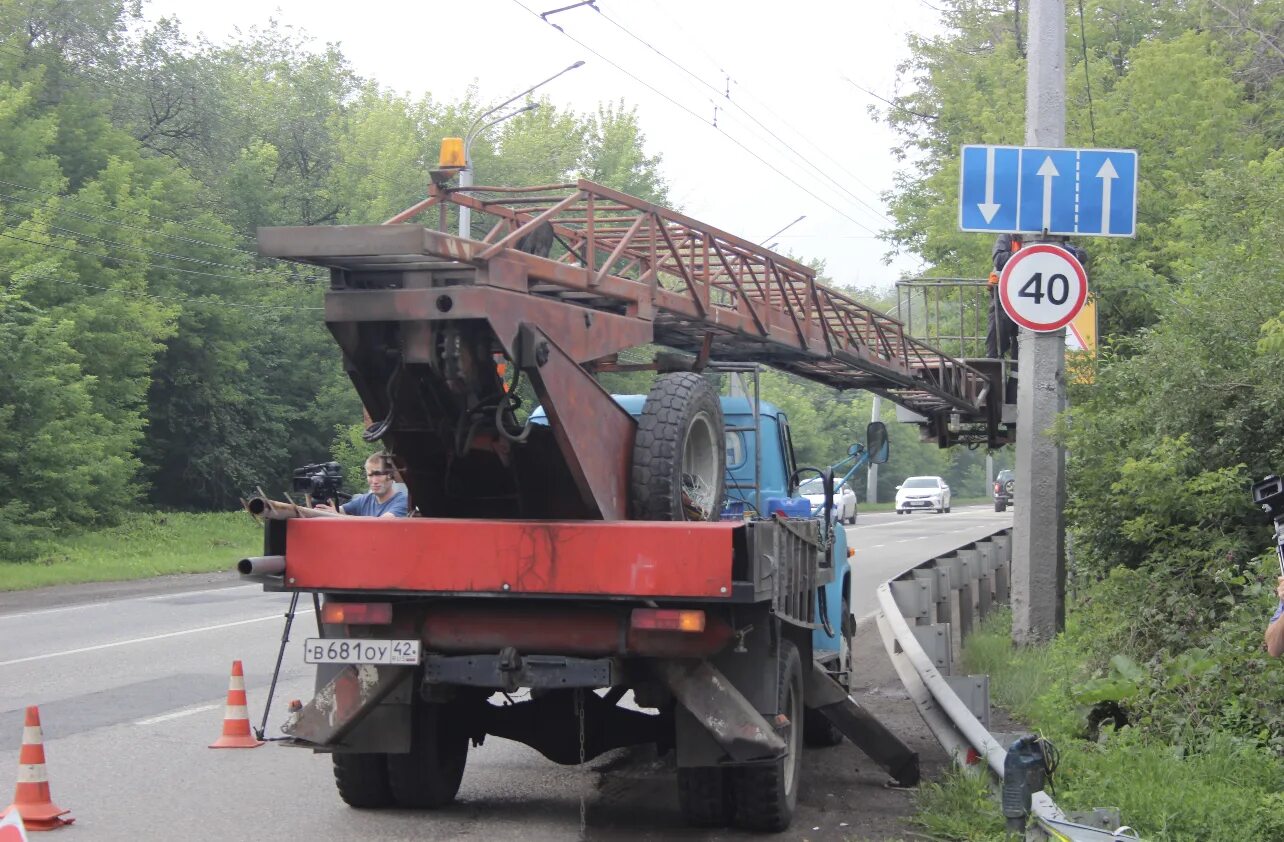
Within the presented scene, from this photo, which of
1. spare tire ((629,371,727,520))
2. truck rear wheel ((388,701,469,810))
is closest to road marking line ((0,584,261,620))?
truck rear wheel ((388,701,469,810))

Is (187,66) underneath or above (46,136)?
above

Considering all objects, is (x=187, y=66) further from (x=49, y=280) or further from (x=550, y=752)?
(x=550, y=752)

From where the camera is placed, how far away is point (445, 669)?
21.5 ft

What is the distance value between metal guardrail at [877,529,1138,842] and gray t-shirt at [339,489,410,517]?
2790 millimetres

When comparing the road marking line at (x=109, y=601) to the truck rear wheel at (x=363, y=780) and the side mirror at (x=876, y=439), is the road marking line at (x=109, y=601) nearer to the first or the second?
the truck rear wheel at (x=363, y=780)

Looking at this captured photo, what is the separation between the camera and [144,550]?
28578 mm

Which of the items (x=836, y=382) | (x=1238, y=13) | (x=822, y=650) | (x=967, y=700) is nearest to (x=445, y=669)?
(x=967, y=700)

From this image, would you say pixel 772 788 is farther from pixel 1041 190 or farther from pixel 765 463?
pixel 1041 190

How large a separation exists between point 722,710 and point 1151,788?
186 cm

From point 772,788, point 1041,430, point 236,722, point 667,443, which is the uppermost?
point 1041,430

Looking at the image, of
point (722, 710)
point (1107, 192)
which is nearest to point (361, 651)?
point (722, 710)

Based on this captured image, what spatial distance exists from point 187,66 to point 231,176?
4.44 m

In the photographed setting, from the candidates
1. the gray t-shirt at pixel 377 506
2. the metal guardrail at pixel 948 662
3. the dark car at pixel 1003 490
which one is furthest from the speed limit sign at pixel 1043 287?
the dark car at pixel 1003 490

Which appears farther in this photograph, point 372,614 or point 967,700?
point 967,700
